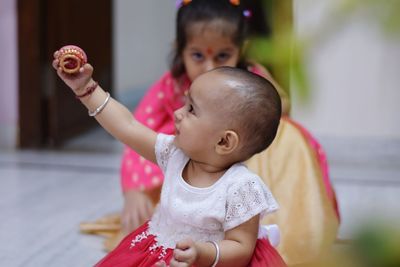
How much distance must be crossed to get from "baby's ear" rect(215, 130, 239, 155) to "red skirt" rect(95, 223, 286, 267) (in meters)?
0.16

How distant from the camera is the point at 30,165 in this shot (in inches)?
92.0

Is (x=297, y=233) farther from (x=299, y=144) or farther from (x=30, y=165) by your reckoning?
(x=30, y=165)

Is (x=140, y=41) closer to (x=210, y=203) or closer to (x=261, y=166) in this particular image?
(x=261, y=166)

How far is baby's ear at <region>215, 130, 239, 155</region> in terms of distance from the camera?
2.85ft

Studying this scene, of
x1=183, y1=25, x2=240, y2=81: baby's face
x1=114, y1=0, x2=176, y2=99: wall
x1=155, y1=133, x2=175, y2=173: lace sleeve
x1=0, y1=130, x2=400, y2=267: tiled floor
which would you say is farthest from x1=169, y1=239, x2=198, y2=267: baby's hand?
x1=114, y1=0, x2=176, y2=99: wall


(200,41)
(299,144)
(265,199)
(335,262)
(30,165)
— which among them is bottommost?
(30,165)

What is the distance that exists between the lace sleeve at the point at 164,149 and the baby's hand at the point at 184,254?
0.81ft

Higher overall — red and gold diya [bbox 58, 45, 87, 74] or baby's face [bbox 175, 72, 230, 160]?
red and gold diya [bbox 58, 45, 87, 74]

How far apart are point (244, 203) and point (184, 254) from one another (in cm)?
16

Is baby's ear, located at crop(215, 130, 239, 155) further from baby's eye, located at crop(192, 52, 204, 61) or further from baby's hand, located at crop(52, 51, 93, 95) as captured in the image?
baby's eye, located at crop(192, 52, 204, 61)

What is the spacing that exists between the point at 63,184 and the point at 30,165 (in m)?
0.29

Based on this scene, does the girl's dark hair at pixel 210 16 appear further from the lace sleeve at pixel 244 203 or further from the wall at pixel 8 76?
the wall at pixel 8 76

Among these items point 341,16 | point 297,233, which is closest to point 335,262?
point 341,16

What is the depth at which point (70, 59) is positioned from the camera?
89 cm
